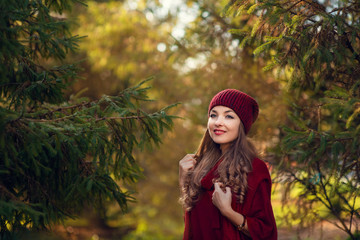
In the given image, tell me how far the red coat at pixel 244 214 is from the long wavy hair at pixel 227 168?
0.16 feet

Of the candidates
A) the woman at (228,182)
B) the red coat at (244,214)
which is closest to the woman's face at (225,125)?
the woman at (228,182)

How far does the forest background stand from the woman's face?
0.70 m

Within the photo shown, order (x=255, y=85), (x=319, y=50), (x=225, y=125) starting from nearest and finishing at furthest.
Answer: (x=225, y=125) → (x=319, y=50) → (x=255, y=85)

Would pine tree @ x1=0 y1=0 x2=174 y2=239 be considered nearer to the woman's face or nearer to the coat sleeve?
the woman's face

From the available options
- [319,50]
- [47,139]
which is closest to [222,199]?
[47,139]

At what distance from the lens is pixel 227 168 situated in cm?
293

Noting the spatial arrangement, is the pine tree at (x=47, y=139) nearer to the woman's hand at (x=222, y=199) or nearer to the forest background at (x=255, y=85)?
the forest background at (x=255, y=85)

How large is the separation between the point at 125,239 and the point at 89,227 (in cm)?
160

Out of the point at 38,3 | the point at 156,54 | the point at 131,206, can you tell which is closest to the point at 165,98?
the point at 156,54

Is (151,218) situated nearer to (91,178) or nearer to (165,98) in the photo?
(165,98)

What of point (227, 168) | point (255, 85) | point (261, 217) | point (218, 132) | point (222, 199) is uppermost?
point (255, 85)

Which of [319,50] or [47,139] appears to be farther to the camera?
[319,50]

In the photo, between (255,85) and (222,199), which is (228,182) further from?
(255,85)

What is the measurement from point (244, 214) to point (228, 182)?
27 centimetres
